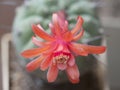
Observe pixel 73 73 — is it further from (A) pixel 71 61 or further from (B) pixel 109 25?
(B) pixel 109 25

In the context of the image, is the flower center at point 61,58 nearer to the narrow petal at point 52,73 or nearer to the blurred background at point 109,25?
the narrow petal at point 52,73

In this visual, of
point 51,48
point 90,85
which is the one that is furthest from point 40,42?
point 90,85

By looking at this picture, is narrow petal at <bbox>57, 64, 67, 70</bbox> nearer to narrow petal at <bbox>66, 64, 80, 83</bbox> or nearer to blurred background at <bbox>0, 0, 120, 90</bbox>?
narrow petal at <bbox>66, 64, 80, 83</bbox>

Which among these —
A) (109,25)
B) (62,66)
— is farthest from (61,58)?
(109,25)

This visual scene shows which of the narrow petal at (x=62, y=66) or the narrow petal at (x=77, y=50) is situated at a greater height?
the narrow petal at (x=77, y=50)

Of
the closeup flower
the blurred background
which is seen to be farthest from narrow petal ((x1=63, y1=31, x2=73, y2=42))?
the blurred background

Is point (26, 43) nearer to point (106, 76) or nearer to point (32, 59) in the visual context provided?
point (32, 59)

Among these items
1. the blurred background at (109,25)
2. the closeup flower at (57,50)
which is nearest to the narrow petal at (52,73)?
the closeup flower at (57,50)
